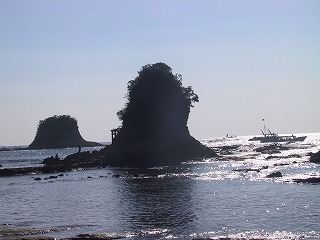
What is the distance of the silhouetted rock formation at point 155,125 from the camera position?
11625 cm

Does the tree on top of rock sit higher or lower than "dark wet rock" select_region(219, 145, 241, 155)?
higher

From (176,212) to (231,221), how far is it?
23.7 ft

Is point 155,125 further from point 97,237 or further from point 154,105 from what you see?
point 97,237

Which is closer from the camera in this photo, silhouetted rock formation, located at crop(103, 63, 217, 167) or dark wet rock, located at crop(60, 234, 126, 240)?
dark wet rock, located at crop(60, 234, 126, 240)

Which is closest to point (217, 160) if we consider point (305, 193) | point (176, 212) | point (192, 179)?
point (192, 179)

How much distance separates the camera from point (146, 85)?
419 feet

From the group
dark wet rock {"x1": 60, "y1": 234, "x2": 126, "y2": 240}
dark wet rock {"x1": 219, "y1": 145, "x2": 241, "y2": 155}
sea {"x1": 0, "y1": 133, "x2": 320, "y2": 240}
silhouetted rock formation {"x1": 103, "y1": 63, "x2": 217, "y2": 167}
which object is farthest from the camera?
dark wet rock {"x1": 219, "y1": 145, "x2": 241, "y2": 155}

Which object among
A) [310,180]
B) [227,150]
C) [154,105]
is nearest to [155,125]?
[154,105]

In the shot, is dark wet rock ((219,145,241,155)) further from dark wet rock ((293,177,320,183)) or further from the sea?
dark wet rock ((293,177,320,183))

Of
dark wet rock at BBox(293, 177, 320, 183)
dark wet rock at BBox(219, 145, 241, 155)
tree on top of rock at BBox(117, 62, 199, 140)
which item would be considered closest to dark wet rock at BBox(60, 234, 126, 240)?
dark wet rock at BBox(293, 177, 320, 183)

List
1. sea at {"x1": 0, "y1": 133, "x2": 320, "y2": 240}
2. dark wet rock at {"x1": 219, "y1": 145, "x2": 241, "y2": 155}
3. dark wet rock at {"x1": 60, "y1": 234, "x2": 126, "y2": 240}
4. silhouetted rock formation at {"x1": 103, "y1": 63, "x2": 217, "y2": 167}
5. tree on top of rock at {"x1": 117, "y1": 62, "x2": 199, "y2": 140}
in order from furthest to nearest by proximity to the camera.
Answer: dark wet rock at {"x1": 219, "y1": 145, "x2": 241, "y2": 155}
tree on top of rock at {"x1": 117, "y1": 62, "x2": 199, "y2": 140}
silhouetted rock formation at {"x1": 103, "y1": 63, "x2": 217, "y2": 167}
sea at {"x1": 0, "y1": 133, "x2": 320, "y2": 240}
dark wet rock at {"x1": 60, "y1": 234, "x2": 126, "y2": 240}

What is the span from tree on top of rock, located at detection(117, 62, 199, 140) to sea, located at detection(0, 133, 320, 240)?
47.2 m

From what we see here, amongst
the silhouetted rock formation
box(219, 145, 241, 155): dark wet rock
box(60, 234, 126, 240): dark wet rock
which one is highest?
the silhouetted rock formation

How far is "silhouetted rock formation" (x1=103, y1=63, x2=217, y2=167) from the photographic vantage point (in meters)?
116
